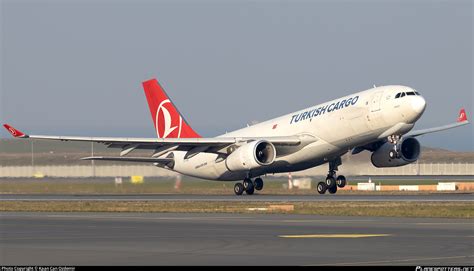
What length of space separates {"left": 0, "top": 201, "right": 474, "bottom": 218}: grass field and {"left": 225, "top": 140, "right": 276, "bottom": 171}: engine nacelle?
31.0ft

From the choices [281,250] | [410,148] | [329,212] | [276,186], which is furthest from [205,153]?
[281,250]

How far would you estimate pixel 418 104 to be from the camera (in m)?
49.2

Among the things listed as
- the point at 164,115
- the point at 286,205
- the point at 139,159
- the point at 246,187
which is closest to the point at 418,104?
the point at 246,187

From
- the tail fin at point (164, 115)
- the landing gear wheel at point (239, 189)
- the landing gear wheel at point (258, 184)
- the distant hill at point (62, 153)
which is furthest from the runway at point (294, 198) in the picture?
the distant hill at point (62, 153)

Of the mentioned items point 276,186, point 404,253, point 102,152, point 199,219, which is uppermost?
point 102,152

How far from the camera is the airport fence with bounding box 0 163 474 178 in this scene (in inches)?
2480

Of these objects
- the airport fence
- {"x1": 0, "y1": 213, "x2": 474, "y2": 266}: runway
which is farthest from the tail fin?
{"x1": 0, "y1": 213, "x2": 474, "y2": 266}: runway

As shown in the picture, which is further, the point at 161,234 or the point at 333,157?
the point at 333,157

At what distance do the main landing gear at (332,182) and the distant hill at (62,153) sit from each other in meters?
19.6

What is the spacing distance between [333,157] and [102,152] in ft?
128

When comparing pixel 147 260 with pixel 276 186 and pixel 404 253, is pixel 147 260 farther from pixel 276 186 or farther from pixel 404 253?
pixel 276 186

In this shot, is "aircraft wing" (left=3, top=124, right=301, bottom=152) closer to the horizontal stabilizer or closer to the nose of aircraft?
the horizontal stabilizer

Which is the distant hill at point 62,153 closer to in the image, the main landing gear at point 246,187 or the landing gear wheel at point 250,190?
the main landing gear at point 246,187

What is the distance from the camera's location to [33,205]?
43438 millimetres
